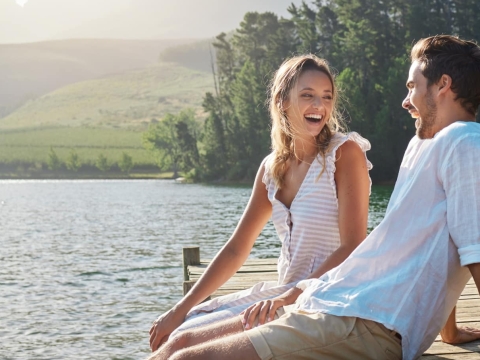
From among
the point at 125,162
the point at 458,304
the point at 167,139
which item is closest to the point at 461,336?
the point at 458,304

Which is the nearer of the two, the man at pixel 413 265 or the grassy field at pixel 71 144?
the man at pixel 413 265

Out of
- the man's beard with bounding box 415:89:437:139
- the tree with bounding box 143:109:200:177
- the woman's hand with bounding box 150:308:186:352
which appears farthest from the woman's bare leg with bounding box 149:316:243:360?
the tree with bounding box 143:109:200:177

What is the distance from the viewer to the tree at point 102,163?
4373 inches

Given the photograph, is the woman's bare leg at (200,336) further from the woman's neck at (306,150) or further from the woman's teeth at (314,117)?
the woman's teeth at (314,117)

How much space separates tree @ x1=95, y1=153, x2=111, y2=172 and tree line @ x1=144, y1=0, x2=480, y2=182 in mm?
29761

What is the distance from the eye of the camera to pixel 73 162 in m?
112

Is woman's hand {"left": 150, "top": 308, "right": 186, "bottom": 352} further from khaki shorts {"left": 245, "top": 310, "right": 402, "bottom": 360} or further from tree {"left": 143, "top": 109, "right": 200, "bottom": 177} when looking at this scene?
tree {"left": 143, "top": 109, "right": 200, "bottom": 177}

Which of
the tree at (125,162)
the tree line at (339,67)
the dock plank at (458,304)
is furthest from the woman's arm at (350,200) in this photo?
the tree at (125,162)

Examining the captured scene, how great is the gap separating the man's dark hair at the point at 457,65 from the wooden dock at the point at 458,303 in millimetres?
1073

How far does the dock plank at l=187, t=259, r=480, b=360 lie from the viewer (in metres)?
3.15

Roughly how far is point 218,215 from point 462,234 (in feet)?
92.7

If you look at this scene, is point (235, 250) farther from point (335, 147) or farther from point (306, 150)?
point (335, 147)

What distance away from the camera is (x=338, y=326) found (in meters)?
2.55

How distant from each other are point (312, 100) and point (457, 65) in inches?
38.8
